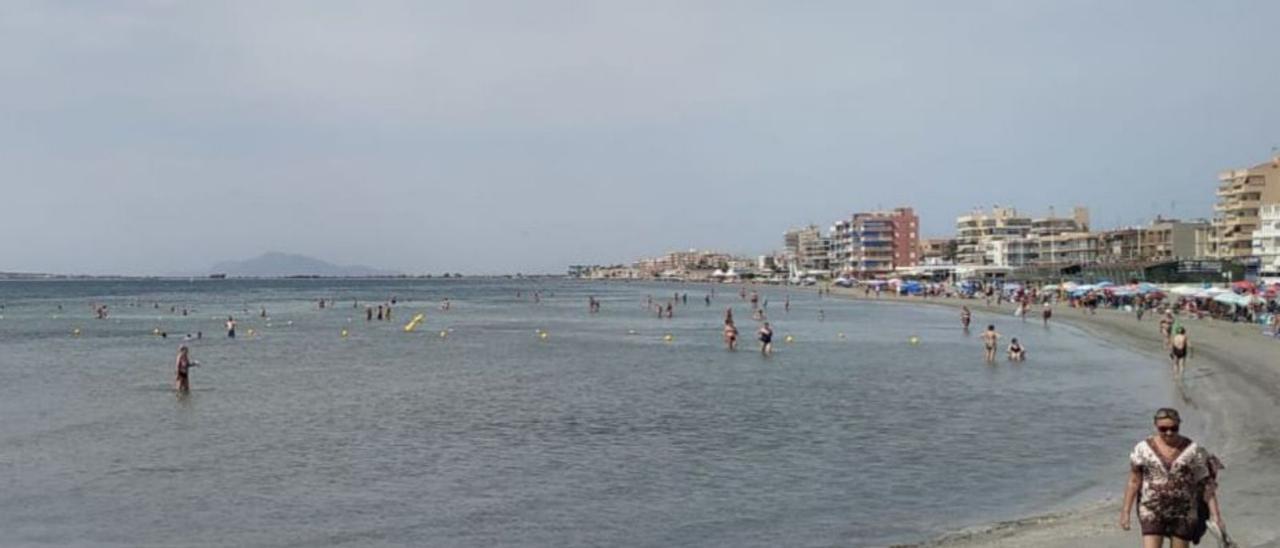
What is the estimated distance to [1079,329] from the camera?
2490 inches

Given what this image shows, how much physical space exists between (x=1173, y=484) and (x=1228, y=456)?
11.8m

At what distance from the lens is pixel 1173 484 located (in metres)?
8.83

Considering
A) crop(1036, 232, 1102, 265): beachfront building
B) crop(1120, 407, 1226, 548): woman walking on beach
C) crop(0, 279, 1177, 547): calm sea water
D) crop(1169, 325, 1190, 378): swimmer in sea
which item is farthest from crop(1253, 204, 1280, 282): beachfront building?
crop(1120, 407, 1226, 548): woman walking on beach

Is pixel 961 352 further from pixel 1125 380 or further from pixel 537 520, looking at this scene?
pixel 537 520

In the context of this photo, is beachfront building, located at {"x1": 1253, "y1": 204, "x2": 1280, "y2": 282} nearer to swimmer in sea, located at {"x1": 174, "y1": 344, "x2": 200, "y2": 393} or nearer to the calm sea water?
the calm sea water

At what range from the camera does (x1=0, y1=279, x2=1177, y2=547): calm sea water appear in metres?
16.0

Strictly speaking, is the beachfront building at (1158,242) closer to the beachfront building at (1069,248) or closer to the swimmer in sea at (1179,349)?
the beachfront building at (1069,248)

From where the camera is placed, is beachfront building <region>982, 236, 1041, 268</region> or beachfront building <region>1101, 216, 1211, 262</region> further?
beachfront building <region>982, 236, 1041, 268</region>

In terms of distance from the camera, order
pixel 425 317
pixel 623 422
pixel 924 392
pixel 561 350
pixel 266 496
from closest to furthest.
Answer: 1. pixel 266 496
2. pixel 623 422
3. pixel 924 392
4. pixel 561 350
5. pixel 425 317

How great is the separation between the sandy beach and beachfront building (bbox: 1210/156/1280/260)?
245 ft

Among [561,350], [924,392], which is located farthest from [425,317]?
[924,392]

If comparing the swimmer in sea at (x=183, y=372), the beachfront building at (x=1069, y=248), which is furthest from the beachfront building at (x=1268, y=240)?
the swimmer in sea at (x=183, y=372)

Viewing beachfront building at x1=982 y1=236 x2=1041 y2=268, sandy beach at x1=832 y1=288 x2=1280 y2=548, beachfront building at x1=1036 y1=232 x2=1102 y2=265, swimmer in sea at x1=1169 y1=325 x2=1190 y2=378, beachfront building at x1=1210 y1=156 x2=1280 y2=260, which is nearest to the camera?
sandy beach at x1=832 y1=288 x2=1280 y2=548

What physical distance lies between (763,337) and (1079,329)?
23.4 meters
